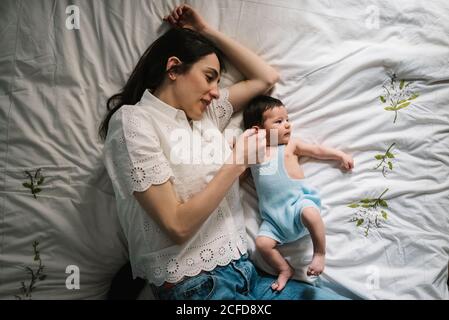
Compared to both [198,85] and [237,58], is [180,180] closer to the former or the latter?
[198,85]

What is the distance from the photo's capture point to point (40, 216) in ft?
3.70

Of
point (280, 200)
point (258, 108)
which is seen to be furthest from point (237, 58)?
point (280, 200)

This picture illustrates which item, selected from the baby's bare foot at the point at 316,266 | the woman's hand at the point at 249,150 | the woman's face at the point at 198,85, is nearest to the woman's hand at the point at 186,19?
the woman's face at the point at 198,85

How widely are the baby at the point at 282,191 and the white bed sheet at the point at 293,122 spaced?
0.04 metres

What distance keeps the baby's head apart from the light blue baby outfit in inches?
2.1

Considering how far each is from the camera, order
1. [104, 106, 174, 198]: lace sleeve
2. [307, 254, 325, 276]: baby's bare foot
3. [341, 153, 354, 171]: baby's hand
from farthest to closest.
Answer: [341, 153, 354, 171]: baby's hand, [307, 254, 325, 276]: baby's bare foot, [104, 106, 174, 198]: lace sleeve

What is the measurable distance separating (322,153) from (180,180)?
0.44 meters

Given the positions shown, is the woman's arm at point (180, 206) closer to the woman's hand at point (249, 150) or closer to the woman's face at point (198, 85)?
the woman's hand at point (249, 150)

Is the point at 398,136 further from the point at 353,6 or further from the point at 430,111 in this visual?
the point at 353,6

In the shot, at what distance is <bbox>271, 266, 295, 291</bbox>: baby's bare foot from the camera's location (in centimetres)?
107

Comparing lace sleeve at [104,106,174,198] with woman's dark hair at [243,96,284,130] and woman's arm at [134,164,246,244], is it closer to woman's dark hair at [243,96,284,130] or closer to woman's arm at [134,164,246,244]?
woman's arm at [134,164,246,244]

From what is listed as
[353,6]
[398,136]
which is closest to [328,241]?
[398,136]

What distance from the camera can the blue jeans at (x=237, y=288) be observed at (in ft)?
3.32

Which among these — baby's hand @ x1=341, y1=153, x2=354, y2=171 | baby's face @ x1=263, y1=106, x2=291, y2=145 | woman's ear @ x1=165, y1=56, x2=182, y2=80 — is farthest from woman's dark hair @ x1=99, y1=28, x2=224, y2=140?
baby's hand @ x1=341, y1=153, x2=354, y2=171
